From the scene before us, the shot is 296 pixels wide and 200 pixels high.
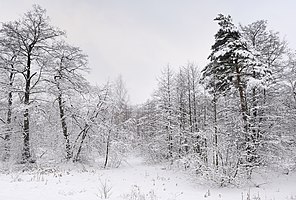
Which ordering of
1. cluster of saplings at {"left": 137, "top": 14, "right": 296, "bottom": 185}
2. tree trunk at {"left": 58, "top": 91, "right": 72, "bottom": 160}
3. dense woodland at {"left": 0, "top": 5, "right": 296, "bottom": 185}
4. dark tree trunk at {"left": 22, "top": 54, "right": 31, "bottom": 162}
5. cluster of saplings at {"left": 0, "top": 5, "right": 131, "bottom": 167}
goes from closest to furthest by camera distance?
cluster of saplings at {"left": 137, "top": 14, "right": 296, "bottom": 185} < dense woodland at {"left": 0, "top": 5, "right": 296, "bottom": 185} < cluster of saplings at {"left": 0, "top": 5, "right": 131, "bottom": 167} < dark tree trunk at {"left": 22, "top": 54, "right": 31, "bottom": 162} < tree trunk at {"left": 58, "top": 91, "right": 72, "bottom": 160}

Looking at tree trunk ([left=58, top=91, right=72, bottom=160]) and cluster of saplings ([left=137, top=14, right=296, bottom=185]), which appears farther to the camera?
tree trunk ([left=58, top=91, right=72, bottom=160])

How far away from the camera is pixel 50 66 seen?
51.7ft

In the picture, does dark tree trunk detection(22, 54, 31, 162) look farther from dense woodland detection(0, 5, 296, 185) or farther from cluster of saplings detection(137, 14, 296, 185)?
cluster of saplings detection(137, 14, 296, 185)

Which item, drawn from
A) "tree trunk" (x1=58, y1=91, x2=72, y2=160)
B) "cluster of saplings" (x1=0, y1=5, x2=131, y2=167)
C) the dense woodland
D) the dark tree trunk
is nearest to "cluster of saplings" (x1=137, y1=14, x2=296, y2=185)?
the dense woodland

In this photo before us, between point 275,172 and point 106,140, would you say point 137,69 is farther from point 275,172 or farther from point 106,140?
point 275,172

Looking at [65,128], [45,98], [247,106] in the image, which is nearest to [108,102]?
[65,128]

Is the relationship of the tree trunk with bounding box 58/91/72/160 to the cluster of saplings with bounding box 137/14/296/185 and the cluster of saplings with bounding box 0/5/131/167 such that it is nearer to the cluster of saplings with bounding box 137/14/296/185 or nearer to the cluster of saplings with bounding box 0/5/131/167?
the cluster of saplings with bounding box 0/5/131/167

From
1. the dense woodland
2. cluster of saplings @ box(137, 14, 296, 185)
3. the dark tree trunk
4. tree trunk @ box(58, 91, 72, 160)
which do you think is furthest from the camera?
tree trunk @ box(58, 91, 72, 160)

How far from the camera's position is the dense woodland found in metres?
13.8

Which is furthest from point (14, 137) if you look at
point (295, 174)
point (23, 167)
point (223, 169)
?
point (295, 174)

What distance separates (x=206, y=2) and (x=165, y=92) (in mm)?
10777

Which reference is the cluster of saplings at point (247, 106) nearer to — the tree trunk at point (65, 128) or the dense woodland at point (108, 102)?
the dense woodland at point (108, 102)

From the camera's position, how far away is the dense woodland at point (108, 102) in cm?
1377

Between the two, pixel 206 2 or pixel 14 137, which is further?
pixel 206 2
